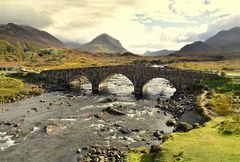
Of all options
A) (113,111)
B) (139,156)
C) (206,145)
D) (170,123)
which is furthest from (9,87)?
(206,145)

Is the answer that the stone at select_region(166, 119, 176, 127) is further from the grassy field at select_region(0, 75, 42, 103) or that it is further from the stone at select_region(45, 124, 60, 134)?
the grassy field at select_region(0, 75, 42, 103)

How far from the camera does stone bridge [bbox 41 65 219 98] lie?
9822cm

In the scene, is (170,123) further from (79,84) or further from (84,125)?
(79,84)

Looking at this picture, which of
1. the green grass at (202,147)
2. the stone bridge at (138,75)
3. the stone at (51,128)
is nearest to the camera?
the green grass at (202,147)

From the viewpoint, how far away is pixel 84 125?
6800cm

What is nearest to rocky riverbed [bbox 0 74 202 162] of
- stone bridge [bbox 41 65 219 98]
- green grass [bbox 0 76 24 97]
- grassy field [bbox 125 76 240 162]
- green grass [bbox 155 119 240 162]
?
grassy field [bbox 125 76 240 162]

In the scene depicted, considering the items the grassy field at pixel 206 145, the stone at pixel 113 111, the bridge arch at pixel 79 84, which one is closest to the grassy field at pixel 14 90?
the bridge arch at pixel 79 84

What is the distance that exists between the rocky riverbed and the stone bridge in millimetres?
6322

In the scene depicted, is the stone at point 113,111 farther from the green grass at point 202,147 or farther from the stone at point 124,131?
the green grass at point 202,147

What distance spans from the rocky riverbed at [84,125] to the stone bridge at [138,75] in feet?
20.7

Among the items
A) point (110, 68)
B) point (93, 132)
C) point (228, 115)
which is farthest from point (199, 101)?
point (110, 68)

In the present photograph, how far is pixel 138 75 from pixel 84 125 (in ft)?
144

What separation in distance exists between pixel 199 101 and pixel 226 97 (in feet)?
19.5

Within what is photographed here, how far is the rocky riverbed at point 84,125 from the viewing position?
171 feet
